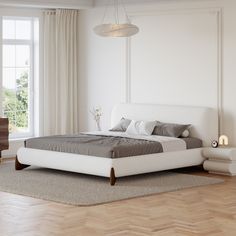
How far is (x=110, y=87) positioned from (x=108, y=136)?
66.9 inches

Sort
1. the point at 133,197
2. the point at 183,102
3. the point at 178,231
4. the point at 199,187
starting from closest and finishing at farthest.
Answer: the point at 178,231, the point at 133,197, the point at 199,187, the point at 183,102

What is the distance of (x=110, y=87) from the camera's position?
10641 millimetres

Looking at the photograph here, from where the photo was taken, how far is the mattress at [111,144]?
Result: 8.06 metres

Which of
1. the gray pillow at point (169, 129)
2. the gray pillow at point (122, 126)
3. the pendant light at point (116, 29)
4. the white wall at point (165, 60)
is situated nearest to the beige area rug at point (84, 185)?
the gray pillow at point (169, 129)

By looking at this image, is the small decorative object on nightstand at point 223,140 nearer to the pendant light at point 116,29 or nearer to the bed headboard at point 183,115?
the bed headboard at point 183,115

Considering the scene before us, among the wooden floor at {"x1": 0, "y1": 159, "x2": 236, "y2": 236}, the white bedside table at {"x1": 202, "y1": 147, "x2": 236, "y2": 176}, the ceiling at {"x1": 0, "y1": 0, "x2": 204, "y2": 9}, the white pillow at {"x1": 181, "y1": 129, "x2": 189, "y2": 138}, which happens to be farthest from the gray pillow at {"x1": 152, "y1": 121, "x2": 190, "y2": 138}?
the ceiling at {"x1": 0, "y1": 0, "x2": 204, "y2": 9}

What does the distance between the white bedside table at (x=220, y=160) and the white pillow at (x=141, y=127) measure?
32.0 inches

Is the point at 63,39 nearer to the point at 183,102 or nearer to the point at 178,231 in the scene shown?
the point at 183,102

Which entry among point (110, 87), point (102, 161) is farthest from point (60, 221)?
point (110, 87)

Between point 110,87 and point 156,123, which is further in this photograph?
point 110,87

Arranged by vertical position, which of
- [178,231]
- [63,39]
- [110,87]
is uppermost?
[63,39]

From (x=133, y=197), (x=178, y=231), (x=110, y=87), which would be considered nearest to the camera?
(x=178, y=231)

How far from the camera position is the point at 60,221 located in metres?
6.15

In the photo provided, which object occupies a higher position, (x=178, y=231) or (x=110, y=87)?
(x=110, y=87)
